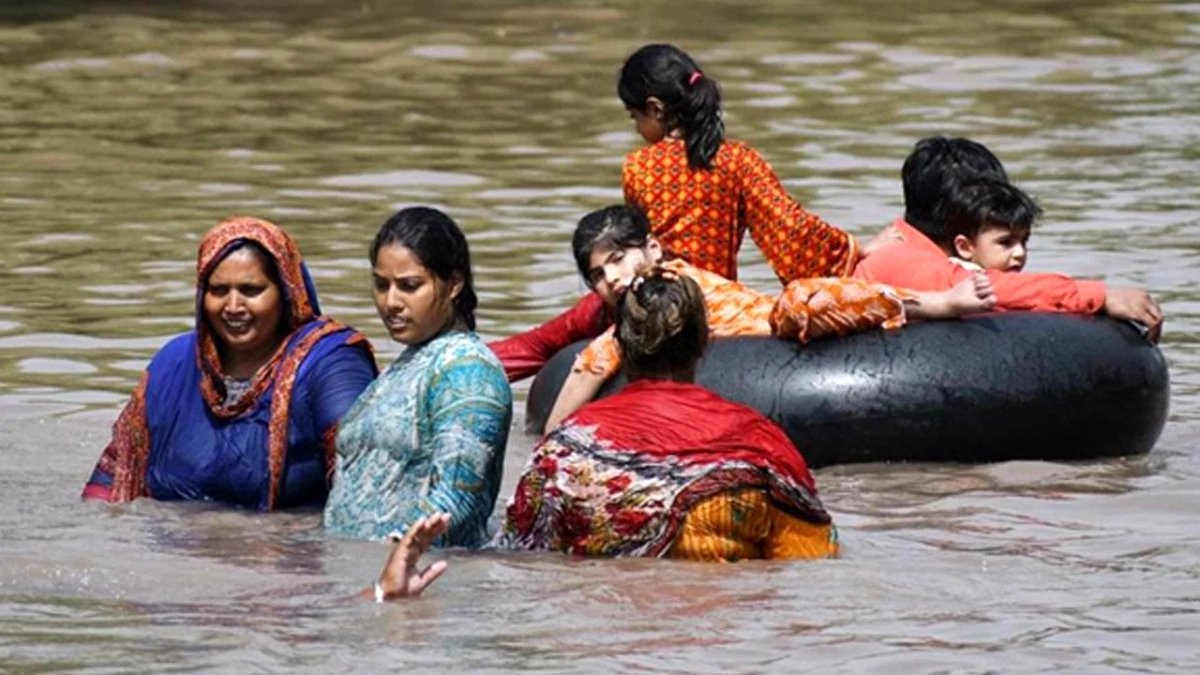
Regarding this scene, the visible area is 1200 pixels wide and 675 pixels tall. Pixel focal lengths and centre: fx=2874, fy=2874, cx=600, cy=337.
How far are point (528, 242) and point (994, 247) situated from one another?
17.6ft

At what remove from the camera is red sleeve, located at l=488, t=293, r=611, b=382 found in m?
11.0

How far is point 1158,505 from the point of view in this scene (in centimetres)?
947

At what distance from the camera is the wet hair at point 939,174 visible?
1013 cm

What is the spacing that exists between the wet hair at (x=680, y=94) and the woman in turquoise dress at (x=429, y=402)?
2.54 meters

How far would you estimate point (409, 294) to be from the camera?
7.86 meters

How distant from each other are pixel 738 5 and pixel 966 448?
51.1ft

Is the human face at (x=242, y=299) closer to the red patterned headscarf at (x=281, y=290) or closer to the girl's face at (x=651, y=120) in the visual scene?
the red patterned headscarf at (x=281, y=290)

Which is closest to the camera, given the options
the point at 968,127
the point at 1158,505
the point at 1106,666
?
the point at 1106,666

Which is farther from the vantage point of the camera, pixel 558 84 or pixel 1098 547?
pixel 558 84

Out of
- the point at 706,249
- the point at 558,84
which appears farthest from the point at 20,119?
the point at 706,249

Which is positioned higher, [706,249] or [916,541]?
[706,249]

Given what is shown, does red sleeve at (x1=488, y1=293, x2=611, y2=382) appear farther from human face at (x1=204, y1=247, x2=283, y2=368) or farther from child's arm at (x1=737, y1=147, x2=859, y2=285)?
human face at (x1=204, y1=247, x2=283, y2=368)

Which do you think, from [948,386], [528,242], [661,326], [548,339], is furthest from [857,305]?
[528,242]

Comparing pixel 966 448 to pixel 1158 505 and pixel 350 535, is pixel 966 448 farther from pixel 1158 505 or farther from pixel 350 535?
pixel 350 535
